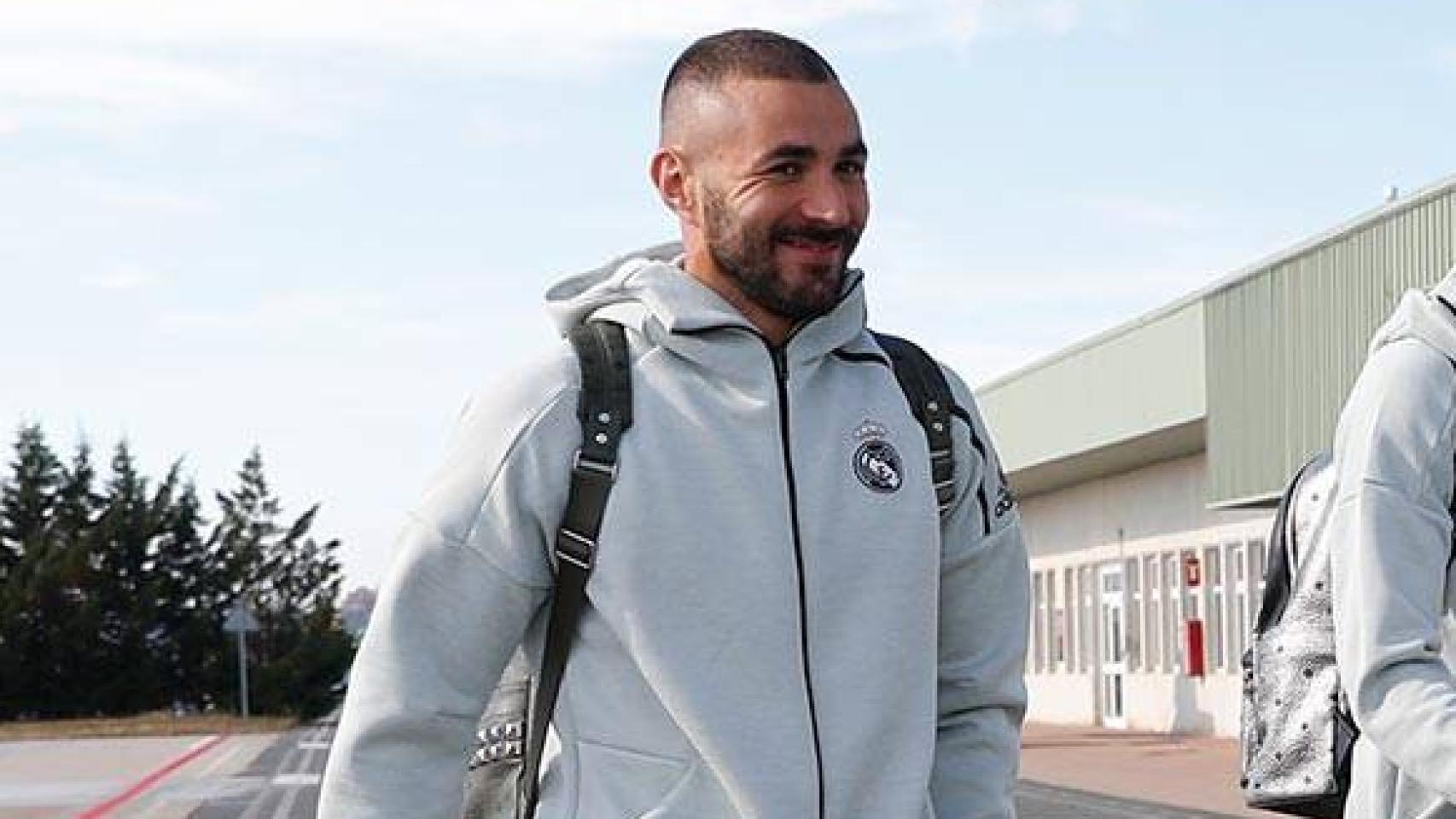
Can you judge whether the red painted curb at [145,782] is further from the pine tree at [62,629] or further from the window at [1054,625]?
the pine tree at [62,629]

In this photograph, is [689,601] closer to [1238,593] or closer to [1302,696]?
[1302,696]

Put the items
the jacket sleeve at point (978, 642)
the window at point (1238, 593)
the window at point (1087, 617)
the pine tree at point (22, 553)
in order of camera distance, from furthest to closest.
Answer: the pine tree at point (22, 553) < the window at point (1087, 617) < the window at point (1238, 593) < the jacket sleeve at point (978, 642)

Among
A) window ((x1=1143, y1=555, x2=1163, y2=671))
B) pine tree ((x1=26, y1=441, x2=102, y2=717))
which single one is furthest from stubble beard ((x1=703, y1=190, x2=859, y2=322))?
pine tree ((x1=26, y1=441, x2=102, y2=717))

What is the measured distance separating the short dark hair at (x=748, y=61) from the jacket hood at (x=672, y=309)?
→ 19 centimetres

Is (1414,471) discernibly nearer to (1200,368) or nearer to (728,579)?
(728,579)

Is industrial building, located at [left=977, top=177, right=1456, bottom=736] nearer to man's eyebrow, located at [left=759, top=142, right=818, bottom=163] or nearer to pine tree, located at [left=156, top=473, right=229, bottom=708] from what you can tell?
pine tree, located at [left=156, top=473, right=229, bottom=708]

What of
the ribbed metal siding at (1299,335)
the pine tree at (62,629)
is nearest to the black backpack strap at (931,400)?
the ribbed metal siding at (1299,335)

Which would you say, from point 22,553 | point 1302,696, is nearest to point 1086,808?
point 1302,696

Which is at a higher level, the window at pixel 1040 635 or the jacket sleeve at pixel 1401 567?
the window at pixel 1040 635

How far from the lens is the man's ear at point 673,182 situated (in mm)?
3580

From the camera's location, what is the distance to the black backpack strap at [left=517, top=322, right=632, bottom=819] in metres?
3.46

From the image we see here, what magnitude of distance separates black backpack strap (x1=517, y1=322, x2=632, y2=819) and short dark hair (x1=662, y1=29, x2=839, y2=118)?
0.97 ft

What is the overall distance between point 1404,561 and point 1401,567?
10mm

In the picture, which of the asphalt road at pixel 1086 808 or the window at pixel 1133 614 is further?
the window at pixel 1133 614
